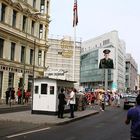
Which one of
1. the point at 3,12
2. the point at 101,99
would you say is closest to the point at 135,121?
the point at 101,99

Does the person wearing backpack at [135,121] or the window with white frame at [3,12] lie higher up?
the window with white frame at [3,12]

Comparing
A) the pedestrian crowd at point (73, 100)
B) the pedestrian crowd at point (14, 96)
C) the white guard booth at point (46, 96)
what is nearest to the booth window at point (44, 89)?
the white guard booth at point (46, 96)

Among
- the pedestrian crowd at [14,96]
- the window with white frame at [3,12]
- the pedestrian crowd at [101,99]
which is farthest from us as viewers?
the window with white frame at [3,12]

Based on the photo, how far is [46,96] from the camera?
2631cm

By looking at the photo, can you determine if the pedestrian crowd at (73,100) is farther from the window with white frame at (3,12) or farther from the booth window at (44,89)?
the window with white frame at (3,12)

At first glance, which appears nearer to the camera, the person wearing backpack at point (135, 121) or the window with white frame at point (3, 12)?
the person wearing backpack at point (135, 121)

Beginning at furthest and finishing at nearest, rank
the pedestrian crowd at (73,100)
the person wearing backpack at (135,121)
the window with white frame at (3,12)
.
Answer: the window with white frame at (3,12) < the pedestrian crowd at (73,100) < the person wearing backpack at (135,121)

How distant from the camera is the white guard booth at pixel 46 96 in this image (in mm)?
26125

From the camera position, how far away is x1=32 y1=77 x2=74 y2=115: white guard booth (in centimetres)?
2612

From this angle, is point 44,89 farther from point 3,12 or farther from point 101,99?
point 3,12

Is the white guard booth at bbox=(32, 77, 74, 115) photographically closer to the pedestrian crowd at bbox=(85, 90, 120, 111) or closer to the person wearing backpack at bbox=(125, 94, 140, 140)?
the pedestrian crowd at bbox=(85, 90, 120, 111)

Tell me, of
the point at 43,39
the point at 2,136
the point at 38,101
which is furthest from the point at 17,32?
the point at 2,136

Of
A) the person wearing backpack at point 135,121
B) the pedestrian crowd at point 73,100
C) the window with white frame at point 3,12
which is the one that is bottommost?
the person wearing backpack at point 135,121

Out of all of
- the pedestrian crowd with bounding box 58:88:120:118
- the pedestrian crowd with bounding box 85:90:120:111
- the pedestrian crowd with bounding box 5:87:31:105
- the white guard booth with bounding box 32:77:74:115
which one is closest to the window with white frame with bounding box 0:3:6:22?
the pedestrian crowd with bounding box 5:87:31:105
